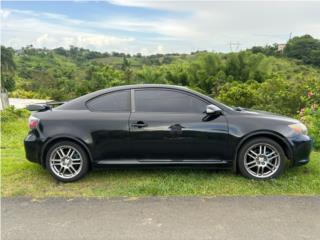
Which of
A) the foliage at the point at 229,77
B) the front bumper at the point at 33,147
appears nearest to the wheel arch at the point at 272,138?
the front bumper at the point at 33,147

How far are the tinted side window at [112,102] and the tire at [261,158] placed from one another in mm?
1884

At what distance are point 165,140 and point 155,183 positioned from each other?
639mm

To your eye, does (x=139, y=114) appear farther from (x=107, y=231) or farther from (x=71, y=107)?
(x=107, y=231)

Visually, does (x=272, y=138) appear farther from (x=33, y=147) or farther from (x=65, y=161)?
(x=33, y=147)

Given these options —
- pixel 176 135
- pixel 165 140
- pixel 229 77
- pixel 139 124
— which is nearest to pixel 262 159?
pixel 176 135

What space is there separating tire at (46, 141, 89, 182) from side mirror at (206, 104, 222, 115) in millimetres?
1934

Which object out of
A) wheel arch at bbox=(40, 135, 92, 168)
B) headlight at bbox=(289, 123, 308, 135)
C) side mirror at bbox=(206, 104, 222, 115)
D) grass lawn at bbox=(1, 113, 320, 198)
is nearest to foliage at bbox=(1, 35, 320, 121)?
headlight at bbox=(289, 123, 308, 135)

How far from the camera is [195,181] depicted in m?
5.29

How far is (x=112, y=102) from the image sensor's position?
18.2 feet

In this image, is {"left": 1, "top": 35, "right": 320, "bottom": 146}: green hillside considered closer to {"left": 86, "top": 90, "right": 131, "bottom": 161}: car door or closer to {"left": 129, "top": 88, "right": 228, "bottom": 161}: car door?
{"left": 129, "top": 88, "right": 228, "bottom": 161}: car door

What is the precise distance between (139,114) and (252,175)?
1904mm

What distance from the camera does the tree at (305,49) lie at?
3762cm

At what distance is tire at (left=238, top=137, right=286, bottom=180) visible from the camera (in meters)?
5.35

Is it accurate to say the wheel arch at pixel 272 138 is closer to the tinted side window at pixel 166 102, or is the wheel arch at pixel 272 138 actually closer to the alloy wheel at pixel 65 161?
the tinted side window at pixel 166 102
